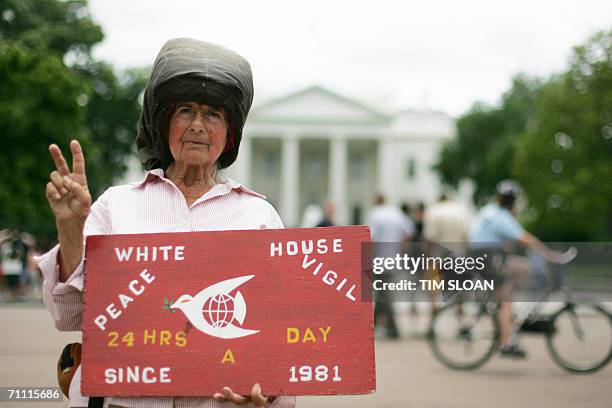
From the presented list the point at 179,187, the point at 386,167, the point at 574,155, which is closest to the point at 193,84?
the point at 179,187

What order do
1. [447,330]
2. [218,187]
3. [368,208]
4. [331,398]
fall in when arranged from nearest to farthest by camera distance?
[218,187]
[331,398]
[447,330]
[368,208]

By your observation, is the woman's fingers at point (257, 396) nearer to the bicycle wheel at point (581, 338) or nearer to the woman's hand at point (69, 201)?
the woman's hand at point (69, 201)

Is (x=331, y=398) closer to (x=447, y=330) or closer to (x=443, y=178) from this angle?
(x=447, y=330)

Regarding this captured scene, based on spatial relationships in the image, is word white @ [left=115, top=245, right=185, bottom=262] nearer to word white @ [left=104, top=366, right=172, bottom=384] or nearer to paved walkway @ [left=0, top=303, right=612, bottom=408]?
word white @ [left=104, top=366, right=172, bottom=384]

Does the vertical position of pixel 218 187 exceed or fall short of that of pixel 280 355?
it exceeds it

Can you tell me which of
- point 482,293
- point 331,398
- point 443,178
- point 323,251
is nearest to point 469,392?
point 331,398

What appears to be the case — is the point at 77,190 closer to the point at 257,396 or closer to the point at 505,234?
the point at 257,396

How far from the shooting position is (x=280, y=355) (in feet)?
6.98

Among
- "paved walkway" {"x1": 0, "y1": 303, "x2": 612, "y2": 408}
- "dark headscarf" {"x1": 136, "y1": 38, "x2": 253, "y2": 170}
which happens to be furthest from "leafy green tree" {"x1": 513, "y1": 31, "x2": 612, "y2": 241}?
"dark headscarf" {"x1": 136, "y1": 38, "x2": 253, "y2": 170}

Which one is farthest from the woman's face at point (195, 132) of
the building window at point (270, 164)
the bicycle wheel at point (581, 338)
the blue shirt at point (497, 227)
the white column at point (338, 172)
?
the building window at point (270, 164)

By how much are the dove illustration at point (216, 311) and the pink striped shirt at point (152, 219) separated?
0.17 metres

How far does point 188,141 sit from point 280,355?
0.64m

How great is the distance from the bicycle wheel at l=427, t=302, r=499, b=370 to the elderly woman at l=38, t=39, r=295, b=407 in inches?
242

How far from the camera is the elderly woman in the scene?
210cm
